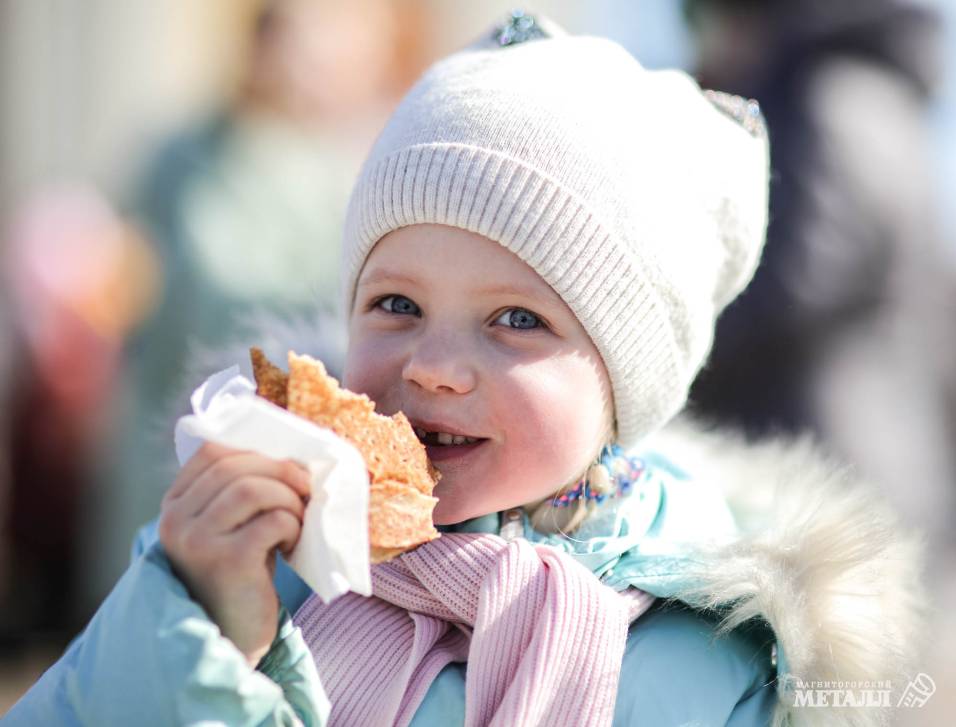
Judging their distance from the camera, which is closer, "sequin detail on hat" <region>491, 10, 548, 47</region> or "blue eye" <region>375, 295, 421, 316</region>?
"blue eye" <region>375, 295, 421, 316</region>

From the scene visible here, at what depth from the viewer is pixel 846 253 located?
3.28 metres

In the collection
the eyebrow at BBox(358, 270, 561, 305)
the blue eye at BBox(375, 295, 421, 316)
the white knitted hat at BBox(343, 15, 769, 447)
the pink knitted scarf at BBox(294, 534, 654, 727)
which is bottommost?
the pink knitted scarf at BBox(294, 534, 654, 727)

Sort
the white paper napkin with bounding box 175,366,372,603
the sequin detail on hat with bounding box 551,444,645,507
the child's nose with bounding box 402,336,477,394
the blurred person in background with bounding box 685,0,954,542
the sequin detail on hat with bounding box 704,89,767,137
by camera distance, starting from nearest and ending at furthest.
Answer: the white paper napkin with bounding box 175,366,372,603
the child's nose with bounding box 402,336,477,394
the sequin detail on hat with bounding box 551,444,645,507
the sequin detail on hat with bounding box 704,89,767,137
the blurred person in background with bounding box 685,0,954,542

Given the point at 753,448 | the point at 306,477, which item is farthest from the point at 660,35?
the point at 306,477

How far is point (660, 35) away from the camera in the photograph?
11.9ft

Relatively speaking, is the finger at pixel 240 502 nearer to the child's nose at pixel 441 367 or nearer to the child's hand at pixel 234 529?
the child's hand at pixel 234 529

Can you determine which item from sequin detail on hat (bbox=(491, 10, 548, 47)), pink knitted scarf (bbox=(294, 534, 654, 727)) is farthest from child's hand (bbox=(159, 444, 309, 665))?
sequin detail on hat (bbox=(491, 10, 548, 47))

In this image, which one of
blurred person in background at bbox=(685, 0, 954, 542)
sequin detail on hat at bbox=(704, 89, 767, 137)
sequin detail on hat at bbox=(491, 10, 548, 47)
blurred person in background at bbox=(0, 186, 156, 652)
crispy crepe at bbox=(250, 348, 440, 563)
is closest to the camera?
crispy crepe at bbox=(250, 348, 440, 563)

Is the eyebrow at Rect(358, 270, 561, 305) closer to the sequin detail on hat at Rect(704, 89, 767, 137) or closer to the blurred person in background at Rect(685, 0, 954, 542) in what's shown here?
the sequin detail on hat at Rect(704, 89, 767, 137)

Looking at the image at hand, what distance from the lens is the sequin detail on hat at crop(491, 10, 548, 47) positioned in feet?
6.73

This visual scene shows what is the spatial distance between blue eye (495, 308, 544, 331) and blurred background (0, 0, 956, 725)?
1.97ft

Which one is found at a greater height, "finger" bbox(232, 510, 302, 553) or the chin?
"finger" bbox(232, 510, 302, 553)

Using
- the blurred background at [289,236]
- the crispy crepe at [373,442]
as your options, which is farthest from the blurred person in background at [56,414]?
the crispy crepe at [373,442]

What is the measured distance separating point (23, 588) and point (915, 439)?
3.09m
